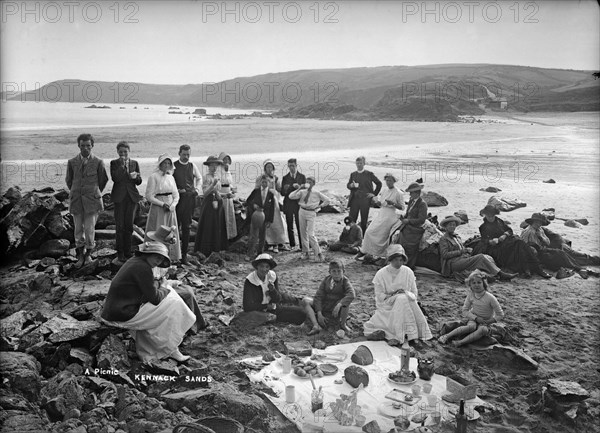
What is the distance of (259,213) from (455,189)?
610 centimetres

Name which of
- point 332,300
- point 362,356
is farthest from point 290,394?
point 332,300

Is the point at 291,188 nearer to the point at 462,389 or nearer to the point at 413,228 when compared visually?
the point at 413,228

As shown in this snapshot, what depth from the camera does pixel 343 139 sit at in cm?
1864

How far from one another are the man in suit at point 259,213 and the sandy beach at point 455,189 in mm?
307

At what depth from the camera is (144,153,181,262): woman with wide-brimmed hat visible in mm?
6789

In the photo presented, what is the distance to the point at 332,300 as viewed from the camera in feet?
18.2

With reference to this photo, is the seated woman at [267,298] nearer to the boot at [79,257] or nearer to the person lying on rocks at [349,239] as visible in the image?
the boot at [79,257]

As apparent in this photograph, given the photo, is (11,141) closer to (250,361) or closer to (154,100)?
(154,100)

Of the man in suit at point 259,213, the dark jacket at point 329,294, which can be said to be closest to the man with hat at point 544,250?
the dark jacket at point 329,294

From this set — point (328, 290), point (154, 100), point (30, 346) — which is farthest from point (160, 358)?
point (154, 100)

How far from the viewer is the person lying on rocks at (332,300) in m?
5.42

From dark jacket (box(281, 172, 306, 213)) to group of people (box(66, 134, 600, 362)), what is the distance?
2 centimetres

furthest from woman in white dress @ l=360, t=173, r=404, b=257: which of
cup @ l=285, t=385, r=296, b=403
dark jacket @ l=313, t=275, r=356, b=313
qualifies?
cup @ l=285, t=385, r=296, b=403

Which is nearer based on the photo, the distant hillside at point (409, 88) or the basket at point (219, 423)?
the basket at point (219, 423)
